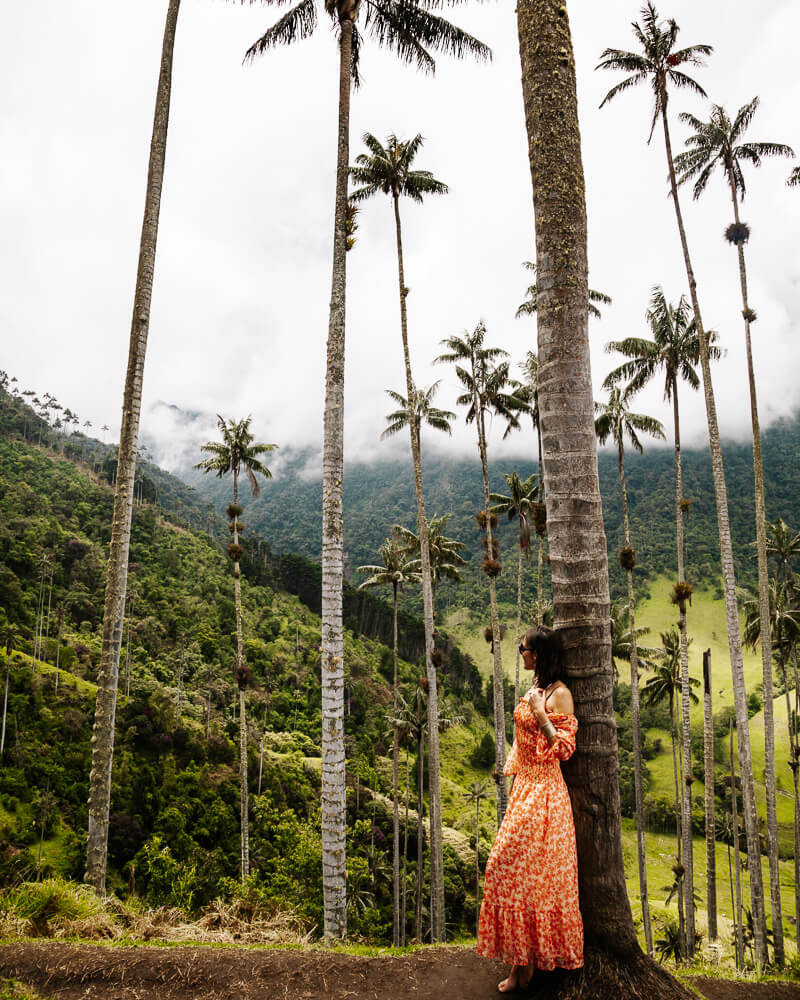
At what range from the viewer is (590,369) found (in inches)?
165

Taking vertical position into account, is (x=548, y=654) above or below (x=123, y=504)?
below

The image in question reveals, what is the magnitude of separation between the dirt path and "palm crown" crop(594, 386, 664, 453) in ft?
67.1

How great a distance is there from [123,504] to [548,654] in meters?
6.95

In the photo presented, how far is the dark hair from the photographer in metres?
3.79

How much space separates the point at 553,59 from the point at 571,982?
20.9ft

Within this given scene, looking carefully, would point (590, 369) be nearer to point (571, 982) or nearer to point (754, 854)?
point (571, 982)

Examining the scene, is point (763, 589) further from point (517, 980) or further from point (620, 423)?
point (517, 980)

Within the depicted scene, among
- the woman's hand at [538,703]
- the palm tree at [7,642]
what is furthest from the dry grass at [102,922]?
the palm tree at [7,642]

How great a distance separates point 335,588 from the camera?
27.0ft

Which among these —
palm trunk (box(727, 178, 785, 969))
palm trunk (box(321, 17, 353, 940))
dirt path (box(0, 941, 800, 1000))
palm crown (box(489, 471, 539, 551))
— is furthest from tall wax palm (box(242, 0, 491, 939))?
palm crown (box(489, 471, 539, 551))

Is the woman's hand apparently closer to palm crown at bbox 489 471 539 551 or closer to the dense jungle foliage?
palm crown at bbox 489 471 539 551

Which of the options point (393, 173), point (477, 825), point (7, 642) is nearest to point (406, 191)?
point (393, 173)

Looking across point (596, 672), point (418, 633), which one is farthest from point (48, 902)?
point (418, 633)

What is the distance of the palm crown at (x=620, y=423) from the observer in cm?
2281
